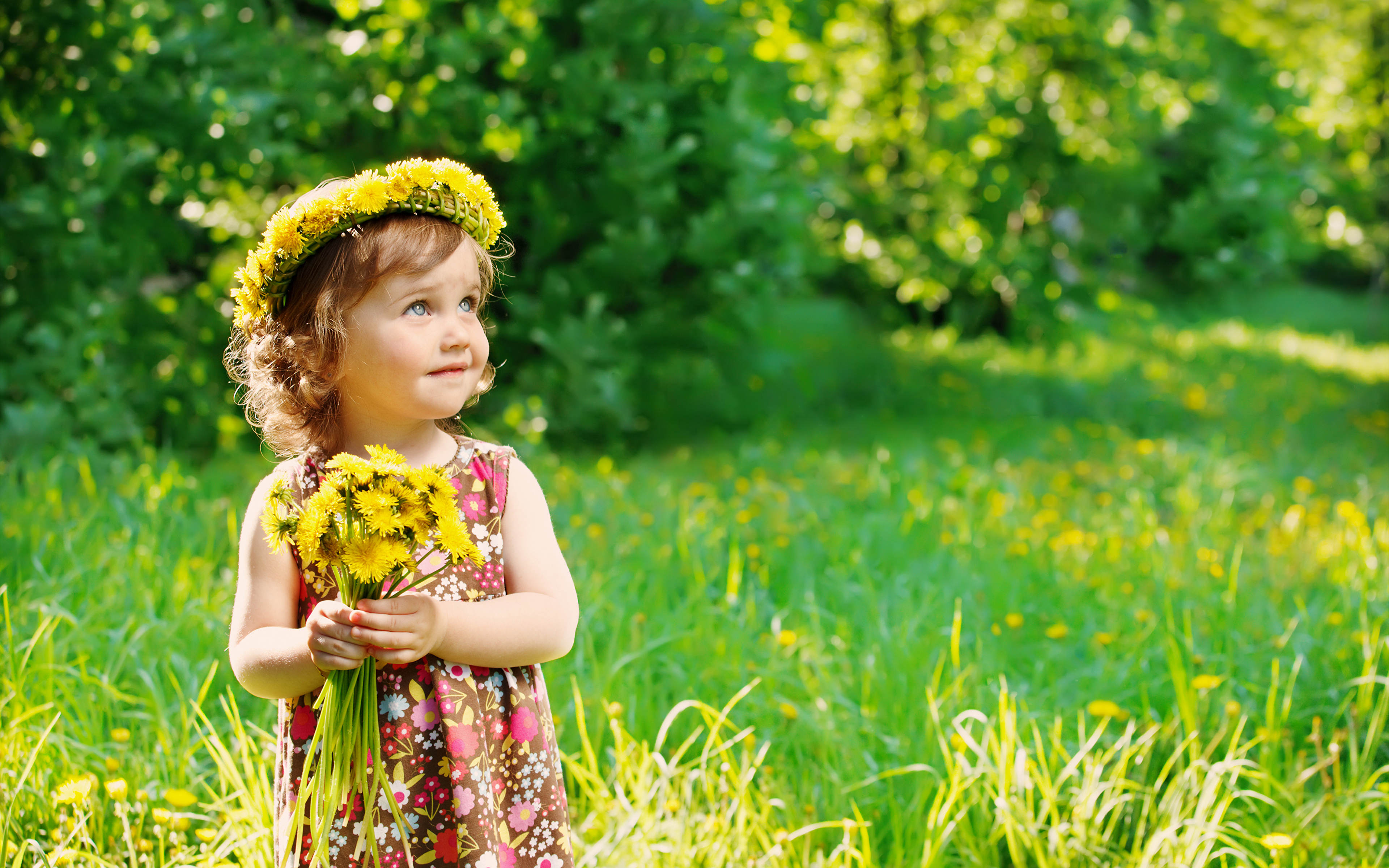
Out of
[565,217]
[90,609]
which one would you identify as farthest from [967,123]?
[90,609]

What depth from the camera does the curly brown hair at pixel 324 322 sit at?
5.16 feet

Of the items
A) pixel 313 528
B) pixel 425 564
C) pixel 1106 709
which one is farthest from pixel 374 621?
pixel 1106 709

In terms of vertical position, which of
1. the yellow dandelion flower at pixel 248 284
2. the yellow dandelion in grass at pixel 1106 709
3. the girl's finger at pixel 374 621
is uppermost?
the yellow dandelion flower at pixel 248 284

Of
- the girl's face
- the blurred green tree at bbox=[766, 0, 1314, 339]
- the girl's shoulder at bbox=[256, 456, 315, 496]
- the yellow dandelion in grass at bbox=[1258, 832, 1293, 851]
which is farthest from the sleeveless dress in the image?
the blurred green tree at bbox=[766, 0, 1314, 339]

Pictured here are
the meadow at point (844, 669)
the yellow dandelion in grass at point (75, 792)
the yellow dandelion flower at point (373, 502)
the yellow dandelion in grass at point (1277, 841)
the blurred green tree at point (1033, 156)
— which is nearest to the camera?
the yellow dandelion flower at point (373, 502)

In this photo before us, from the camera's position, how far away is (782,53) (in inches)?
227

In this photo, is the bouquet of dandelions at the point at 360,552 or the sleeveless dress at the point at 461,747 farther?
the sleeveless dress at the point at 461,747

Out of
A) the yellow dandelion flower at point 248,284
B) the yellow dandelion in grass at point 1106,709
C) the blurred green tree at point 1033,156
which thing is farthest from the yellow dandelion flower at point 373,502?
the blurred green tree at point 1033,156

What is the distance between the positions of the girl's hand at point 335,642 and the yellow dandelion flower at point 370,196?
54cm

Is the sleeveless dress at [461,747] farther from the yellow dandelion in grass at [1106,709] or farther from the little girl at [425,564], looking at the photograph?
the yellow dandelion in grass at [1106,709]

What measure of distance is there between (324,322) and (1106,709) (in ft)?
6.14

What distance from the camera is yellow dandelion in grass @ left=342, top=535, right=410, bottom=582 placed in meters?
1.34

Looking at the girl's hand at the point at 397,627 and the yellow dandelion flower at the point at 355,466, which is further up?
the yellow dandelion flower at the point at 355,466

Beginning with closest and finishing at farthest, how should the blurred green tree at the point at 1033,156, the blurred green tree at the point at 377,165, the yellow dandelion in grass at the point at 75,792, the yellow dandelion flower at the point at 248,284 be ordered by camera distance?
the yellow dandelion flower at the point at 248,284
the yellow dandelion in grass at the point at 75,792
the blurred green tree at the point at 377,165
the blurred green tree at the point at 1033,156
